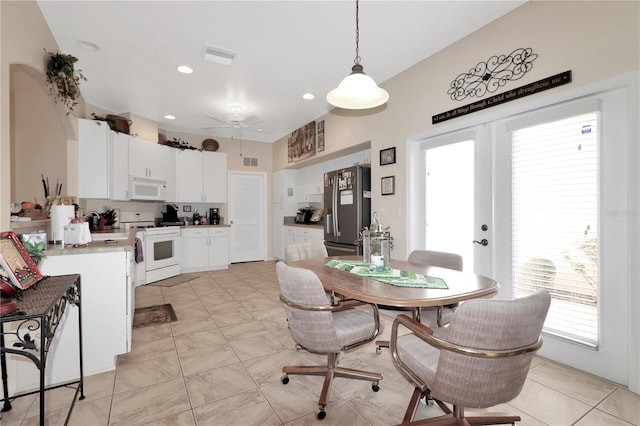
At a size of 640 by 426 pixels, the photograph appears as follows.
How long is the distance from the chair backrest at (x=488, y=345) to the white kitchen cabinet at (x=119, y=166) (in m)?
4.90

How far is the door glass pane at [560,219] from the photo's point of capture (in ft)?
6.76

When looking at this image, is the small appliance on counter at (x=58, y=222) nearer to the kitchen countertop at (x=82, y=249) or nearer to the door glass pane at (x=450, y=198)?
the kitchen countertop at (x=82, y=249)

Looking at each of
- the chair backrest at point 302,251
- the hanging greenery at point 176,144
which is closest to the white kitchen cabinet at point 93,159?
the hanging greenery at point 176,144

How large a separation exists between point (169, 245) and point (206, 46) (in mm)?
3528

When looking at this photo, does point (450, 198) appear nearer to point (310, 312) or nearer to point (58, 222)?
point (310, 312)

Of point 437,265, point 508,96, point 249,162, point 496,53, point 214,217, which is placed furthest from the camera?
point 249,162

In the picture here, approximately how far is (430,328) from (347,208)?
2.74m

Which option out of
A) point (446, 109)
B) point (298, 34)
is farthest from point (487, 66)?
point (298, 34)

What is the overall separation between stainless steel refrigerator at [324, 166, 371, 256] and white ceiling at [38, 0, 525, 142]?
4.12ft

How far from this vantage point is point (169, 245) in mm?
5105

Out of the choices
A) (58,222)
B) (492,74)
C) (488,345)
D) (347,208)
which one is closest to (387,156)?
(347,208)

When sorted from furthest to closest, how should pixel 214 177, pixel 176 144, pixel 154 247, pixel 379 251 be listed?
pixel 214 177 < pixel 176 144 < pixel 154 247 < pixel 379 251

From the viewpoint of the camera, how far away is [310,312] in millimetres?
1595

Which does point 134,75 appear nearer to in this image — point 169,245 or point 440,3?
point 169,245
